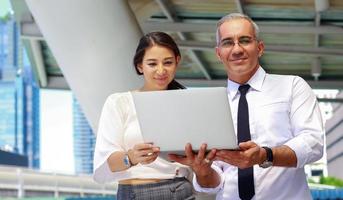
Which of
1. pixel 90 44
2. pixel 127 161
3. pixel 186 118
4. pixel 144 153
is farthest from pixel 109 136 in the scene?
pixel 90 44

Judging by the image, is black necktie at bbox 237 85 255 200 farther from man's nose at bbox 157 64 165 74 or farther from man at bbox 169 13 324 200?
man's nose at bbox 157 64 165 74

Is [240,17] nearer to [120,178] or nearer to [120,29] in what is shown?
[120,178]

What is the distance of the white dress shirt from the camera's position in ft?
8.96

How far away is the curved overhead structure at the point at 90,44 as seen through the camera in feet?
23.0

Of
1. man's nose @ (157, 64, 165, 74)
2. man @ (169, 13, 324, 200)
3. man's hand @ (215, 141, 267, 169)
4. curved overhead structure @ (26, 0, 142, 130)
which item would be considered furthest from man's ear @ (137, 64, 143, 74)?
curved overhead structure @ (26, 0, 142, 130)

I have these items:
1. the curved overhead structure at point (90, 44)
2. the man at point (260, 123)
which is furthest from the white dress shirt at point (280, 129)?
the curved overhead structure at point (90, 44)

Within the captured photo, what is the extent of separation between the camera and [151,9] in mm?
13945

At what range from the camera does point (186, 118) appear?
2639mm

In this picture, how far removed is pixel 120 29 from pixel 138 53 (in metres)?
4.23

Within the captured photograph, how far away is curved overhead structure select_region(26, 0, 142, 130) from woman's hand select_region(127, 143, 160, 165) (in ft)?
14.1

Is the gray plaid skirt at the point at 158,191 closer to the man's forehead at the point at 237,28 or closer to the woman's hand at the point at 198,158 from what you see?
the woman's hand at the point at 198,158

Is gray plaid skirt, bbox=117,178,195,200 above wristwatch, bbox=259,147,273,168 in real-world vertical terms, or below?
below

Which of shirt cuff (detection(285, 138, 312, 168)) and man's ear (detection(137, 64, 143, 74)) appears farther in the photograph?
man's ear (detection(137, 64, 143, 74))

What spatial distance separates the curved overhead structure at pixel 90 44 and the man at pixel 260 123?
419 cm
